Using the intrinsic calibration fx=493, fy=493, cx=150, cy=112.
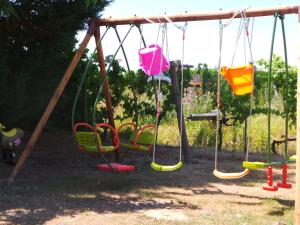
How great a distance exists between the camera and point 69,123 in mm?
9148

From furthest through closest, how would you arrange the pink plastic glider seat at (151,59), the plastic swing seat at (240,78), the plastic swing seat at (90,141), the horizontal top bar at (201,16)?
the pink plastic glider seat at (151,59) < the plastic swing seat at (90,141) < the plastic swing seat at (240,78) < the horizontal top bar at (201,16)

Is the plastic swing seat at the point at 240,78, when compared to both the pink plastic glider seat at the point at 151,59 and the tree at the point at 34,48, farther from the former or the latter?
the tree at the point at 34,48

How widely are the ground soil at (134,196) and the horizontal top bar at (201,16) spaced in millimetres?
1984

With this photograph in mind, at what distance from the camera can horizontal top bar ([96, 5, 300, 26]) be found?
4.86m

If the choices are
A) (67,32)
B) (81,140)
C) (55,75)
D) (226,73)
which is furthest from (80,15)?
(226,73)

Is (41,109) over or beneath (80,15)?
beneath

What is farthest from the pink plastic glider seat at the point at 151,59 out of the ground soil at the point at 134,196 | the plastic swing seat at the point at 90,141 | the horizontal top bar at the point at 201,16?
the ground soil at the point at 134,196

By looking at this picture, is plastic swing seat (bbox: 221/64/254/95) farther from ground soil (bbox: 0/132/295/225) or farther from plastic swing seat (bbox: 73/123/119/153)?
plastic swing seat (bbox: 73/123/119/153)

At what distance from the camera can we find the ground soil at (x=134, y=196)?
4590mm

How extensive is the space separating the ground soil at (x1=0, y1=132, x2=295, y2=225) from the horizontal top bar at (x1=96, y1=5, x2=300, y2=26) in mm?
1984

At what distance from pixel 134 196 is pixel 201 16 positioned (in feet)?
7.00

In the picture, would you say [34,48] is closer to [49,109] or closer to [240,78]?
[49,109]

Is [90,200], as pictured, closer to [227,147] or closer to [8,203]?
[8,203]

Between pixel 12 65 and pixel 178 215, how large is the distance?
12.0ft
